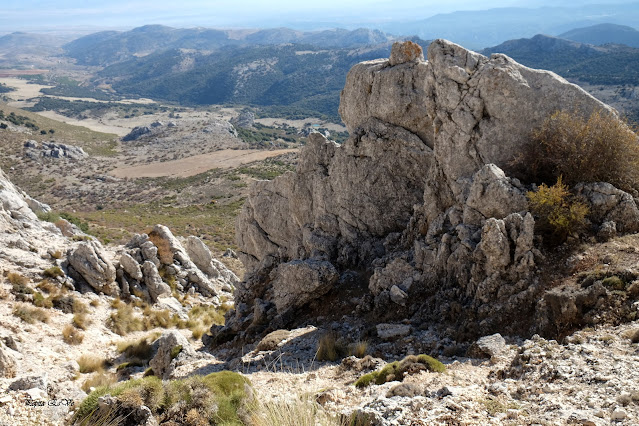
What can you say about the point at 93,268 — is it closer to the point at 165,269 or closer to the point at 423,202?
the point at 165,269

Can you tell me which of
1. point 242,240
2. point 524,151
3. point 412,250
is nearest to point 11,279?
point 242,240

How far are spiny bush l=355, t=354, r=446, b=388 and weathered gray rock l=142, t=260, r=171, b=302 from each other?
18551mm

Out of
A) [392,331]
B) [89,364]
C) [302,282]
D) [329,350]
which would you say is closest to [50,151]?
[89,364]

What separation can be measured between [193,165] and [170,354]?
96762 mm

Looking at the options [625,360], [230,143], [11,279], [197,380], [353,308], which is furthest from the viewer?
[230,143]

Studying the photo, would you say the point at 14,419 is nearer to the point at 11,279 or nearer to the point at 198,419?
the point at 198,419

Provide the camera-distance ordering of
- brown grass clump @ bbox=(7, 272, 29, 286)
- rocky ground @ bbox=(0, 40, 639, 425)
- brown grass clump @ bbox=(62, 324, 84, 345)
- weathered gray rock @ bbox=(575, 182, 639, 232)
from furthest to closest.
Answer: brown grass clump @ bbox=(7, 272, 29, 286) → brown grass clump @ bbox=(62, 324, 84, 345) → weathered gray rock @ bbox=(575, 182, 639, 232) → rocky ground @ bbox=(0, 40, 639, 425)

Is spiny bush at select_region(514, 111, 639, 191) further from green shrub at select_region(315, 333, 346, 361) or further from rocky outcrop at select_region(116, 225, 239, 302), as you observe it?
rocky outcrop at select_region(116, 225, 239, 302)

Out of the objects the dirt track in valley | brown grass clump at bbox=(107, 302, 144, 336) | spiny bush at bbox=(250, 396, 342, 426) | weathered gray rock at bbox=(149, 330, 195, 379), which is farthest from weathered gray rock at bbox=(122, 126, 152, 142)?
spiny bush at bbox=(250, 396, 342, 426)

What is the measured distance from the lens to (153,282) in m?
25.5

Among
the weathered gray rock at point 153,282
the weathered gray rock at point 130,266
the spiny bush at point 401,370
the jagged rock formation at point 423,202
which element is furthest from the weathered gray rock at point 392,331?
the weathered gray rock at point 130,266

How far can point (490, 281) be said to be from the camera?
38.8ft

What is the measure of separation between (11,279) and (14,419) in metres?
13.5

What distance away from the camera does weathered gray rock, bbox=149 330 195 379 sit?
14798mm
